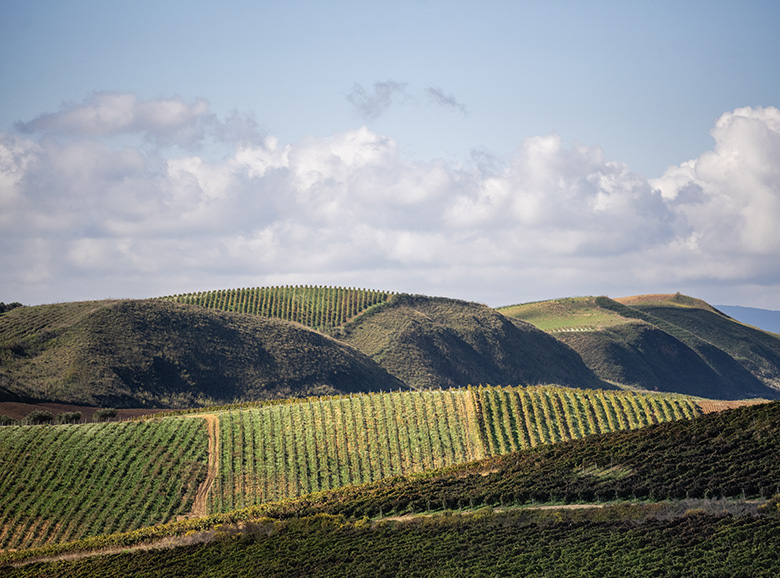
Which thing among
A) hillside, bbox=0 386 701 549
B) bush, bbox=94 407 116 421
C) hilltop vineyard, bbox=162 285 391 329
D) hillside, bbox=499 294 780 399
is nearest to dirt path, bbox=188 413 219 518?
hillside, bbox=0 386 701 549

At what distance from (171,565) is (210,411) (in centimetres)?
3194

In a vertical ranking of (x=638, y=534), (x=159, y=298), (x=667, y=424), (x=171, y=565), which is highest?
(x=159, y=298)

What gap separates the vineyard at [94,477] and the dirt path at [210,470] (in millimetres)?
467

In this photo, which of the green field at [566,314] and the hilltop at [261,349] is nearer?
the hilltop at [261,349]

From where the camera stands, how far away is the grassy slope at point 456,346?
131 meters

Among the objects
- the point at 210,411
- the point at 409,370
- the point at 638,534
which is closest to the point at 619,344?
the point at 409,370

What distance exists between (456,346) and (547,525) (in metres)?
106

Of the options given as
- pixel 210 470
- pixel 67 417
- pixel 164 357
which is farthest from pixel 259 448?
pixel 164 357

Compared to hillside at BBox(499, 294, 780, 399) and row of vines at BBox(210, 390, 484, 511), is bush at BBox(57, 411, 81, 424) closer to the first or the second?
row of vines at BBox(210, 390, 484, 511)

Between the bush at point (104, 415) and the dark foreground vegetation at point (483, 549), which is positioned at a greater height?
the bush at point (104, 415)

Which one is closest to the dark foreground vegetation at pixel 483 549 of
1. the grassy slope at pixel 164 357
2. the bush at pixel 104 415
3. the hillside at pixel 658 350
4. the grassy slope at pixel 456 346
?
the bush at pixel 104 415

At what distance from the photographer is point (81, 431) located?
200ft

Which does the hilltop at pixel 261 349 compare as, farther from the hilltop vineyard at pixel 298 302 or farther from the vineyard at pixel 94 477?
the vineyard at pixel 94 477

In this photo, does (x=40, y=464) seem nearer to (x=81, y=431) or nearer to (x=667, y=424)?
(x=81, y=431)
